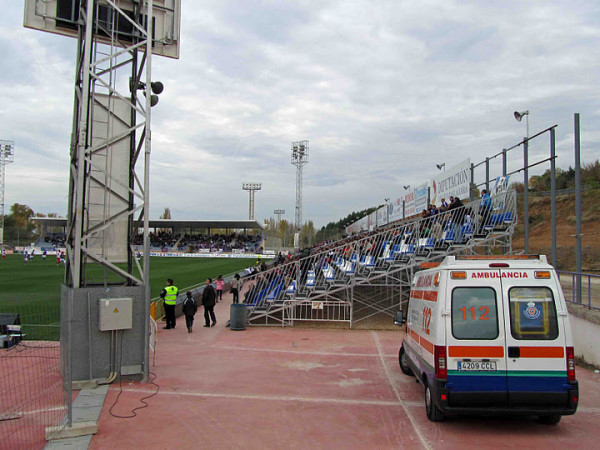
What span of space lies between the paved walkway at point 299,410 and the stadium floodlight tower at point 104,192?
0.87 meters

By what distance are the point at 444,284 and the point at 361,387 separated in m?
3.41

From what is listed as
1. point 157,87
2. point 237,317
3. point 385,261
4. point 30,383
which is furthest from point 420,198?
point 30,383

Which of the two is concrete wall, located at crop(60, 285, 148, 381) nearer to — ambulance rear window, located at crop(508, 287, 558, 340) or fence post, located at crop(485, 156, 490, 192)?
ambulance rear window, located at crop(508, 287, 558, 340)

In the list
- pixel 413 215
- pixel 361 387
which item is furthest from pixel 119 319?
pixel 413 215

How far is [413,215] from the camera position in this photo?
24.3 meters

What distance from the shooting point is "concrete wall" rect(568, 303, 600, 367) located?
10.0m

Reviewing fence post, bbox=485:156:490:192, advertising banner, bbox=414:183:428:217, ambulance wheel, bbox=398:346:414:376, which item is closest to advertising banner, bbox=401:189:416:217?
advertising banner, bbox=414:183:428:217

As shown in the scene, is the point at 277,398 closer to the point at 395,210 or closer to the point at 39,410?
the point at 39,410

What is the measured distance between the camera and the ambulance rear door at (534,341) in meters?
5.82

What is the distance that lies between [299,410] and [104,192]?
5.49m

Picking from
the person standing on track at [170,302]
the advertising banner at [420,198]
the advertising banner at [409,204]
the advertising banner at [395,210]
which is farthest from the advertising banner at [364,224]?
the person standing on track at [170,302]

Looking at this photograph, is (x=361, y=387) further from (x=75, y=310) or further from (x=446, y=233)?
(x=446, y=233)

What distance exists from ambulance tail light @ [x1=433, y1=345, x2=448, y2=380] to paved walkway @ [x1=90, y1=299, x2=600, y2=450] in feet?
2.78

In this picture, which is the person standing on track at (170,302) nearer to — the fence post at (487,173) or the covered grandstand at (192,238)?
the fence post at (487,173)
